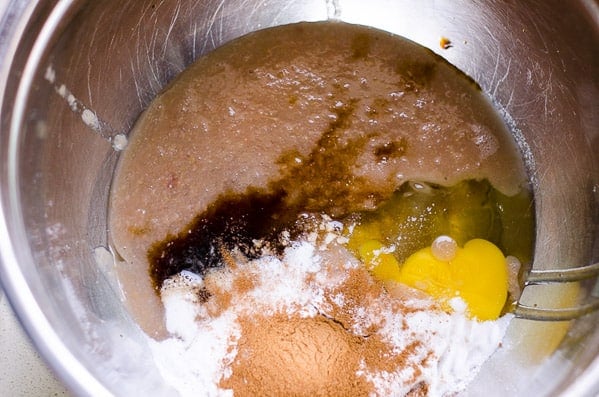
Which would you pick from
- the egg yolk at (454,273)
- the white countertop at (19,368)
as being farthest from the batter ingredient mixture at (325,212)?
the white countertop at (19,368)

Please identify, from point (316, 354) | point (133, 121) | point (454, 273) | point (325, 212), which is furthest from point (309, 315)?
point (133, 121)

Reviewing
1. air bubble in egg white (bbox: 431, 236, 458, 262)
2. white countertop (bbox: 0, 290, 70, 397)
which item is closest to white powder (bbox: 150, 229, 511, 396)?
air bubble in egg white (bbox: 431, 236, 458, 262)

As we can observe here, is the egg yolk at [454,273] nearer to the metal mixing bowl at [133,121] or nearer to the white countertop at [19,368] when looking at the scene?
the metal mixing bowl at [133,121]

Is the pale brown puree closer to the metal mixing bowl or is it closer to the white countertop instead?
the metal mixing bowl

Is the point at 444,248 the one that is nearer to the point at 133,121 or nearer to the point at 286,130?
the point at 286,130

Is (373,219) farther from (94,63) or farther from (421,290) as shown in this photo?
(94,63)

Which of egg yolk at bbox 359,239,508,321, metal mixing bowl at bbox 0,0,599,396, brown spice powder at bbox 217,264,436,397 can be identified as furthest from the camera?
egg yolk at bbox 359,239,508,321
